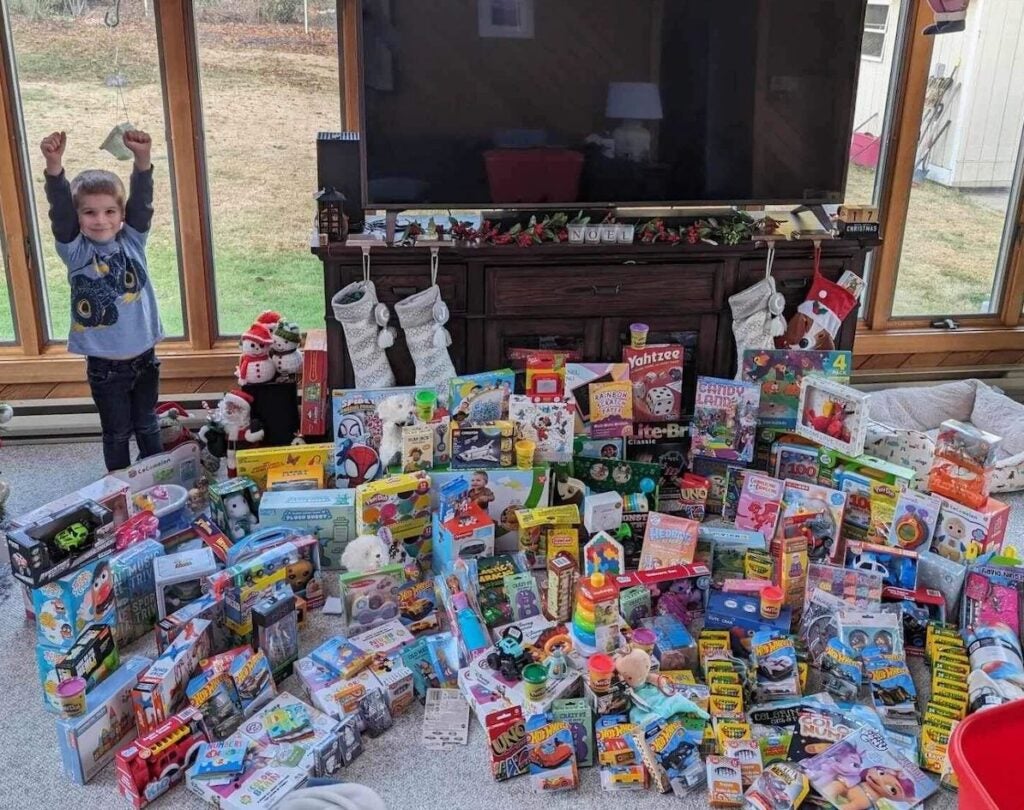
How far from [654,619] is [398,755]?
67 centimetres

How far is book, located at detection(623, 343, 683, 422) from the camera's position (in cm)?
296

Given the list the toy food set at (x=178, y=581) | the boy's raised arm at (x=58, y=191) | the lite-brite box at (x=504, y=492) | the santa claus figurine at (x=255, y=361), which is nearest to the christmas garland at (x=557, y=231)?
the santa claus figurine at (x=255, y=361)

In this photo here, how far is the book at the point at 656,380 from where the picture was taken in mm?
2959

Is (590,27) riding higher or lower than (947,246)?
higher

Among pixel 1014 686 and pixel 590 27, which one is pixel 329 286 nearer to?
pixel 590 27

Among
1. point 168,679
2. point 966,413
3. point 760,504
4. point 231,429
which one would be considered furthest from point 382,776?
point 966,413

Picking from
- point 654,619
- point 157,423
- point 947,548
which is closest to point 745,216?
point 947,548

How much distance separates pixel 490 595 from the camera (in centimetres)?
237

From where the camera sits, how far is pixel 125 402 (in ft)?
9.52

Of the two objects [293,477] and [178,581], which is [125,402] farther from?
[178,581]

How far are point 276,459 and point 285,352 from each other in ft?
1.56

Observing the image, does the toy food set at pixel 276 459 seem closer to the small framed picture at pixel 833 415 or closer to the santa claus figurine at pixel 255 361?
the santa claus figurine at pixel 255 361

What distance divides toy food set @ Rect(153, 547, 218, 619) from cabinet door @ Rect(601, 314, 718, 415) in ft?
4.46

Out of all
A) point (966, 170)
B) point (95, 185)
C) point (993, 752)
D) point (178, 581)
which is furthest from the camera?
point (966, 170)
